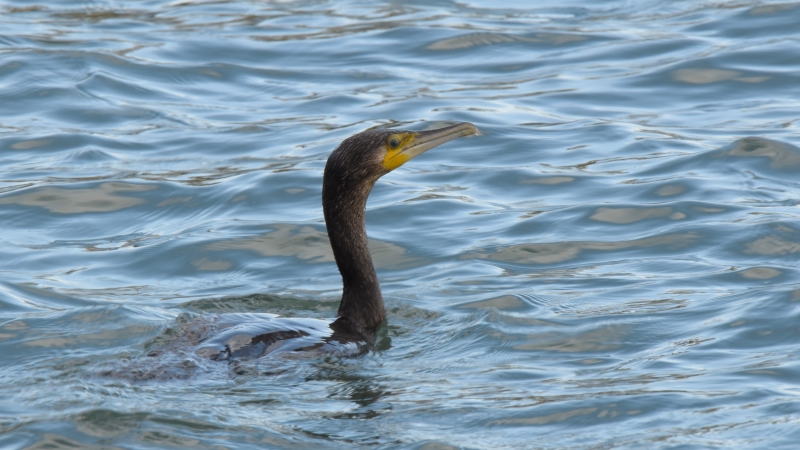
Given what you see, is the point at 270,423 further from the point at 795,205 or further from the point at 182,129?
the point at 182,129

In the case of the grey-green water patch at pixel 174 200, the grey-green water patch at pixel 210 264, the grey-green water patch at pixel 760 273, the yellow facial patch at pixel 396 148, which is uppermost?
the yellow facial patch at pixel 396 148

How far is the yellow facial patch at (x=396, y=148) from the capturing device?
23.0 ft

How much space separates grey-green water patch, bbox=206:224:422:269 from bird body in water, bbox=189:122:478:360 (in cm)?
119

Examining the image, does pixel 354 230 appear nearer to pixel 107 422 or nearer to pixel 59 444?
pixel 107 422

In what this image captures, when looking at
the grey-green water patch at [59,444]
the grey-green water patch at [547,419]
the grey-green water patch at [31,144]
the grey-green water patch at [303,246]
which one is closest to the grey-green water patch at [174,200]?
the grey-green water patch at [303,246]

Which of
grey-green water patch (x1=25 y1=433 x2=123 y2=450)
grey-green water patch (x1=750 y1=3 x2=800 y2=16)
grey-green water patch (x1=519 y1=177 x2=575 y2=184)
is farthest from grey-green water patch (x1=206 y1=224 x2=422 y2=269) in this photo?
grey-green water patch (x1=750 y1=3 x2=800 y2=16)

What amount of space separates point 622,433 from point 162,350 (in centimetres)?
228

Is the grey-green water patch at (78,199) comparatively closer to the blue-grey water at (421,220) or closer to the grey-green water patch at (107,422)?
the blue-grey water at (421,220)

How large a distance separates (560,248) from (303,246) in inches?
71.6

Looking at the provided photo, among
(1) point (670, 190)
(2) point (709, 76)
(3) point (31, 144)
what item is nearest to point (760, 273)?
(1) point (670, 190)

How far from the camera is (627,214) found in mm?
9000

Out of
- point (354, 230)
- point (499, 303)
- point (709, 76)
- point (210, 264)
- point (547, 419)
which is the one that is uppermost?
point (354, 230)

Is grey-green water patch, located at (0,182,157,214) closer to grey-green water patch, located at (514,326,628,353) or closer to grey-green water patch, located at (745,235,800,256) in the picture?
grey-green water patch, located at (514,326,628,353)

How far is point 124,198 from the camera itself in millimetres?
9727
